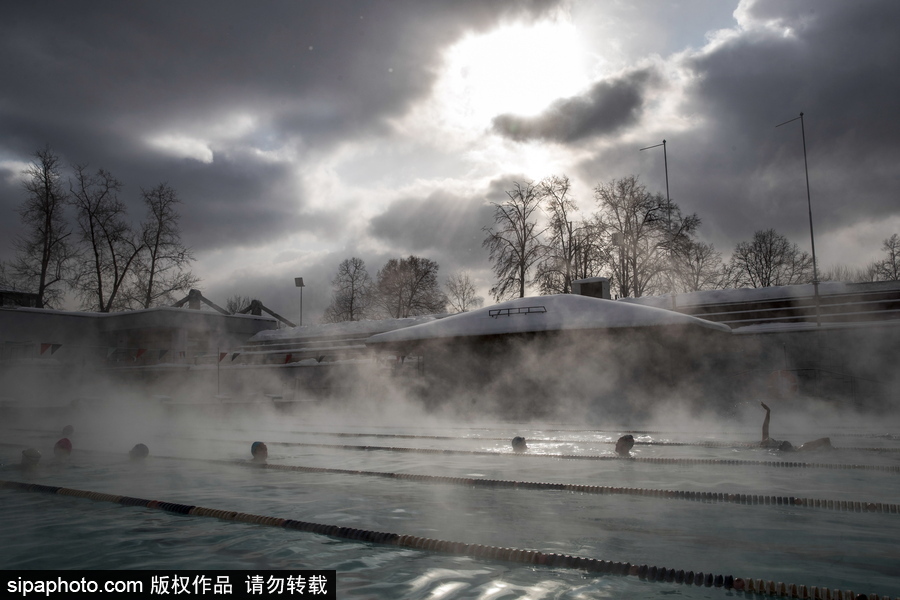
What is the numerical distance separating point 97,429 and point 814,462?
15435mm

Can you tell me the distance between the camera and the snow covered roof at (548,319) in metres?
14.0

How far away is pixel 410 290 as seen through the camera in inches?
1483

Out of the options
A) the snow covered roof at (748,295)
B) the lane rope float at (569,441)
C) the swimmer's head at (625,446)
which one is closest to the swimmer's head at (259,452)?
the lane rope float at (569,441)

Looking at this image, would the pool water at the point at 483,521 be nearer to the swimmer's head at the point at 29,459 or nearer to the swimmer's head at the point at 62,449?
the swimmer's head at the point at 62,449

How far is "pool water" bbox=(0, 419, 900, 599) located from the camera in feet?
11.6

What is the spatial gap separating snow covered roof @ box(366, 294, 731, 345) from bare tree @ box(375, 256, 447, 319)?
2005cm

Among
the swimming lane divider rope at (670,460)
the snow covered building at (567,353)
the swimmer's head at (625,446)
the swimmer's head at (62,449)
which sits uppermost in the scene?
the snow covered building at (567,353)

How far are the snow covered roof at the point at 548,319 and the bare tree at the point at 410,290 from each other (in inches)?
789

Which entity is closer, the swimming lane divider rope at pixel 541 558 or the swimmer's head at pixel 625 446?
the swimming lane divider rope at pixel 541 558

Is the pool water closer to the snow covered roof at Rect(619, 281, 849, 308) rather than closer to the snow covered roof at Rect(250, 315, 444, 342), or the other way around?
the snow covered roof at Rect(619, 281, 849, 308)

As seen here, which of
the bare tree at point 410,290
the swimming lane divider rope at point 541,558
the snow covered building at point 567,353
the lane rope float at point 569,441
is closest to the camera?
the swimming lane divider rope at point 541,558

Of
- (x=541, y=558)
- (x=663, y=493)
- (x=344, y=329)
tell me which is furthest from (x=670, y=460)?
(x=344, y=329)

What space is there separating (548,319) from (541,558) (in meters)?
11.4

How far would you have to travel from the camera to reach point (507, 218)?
2814 centimetres
